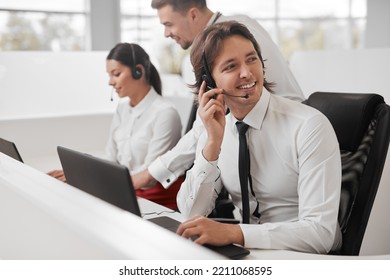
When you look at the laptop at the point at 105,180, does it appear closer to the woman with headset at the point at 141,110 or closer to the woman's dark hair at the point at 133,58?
the woman with headset at the point at 141,110

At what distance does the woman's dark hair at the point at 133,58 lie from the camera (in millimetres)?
2098

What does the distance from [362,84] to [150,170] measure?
60.6 inches

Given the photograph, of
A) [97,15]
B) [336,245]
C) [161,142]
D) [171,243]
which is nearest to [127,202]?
[171,243]

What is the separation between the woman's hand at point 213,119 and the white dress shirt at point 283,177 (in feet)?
0.12

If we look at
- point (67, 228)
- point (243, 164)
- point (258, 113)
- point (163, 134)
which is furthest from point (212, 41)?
point (163, 134)

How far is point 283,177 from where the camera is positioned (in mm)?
1240

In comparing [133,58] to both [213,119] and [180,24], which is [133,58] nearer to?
[180,24]

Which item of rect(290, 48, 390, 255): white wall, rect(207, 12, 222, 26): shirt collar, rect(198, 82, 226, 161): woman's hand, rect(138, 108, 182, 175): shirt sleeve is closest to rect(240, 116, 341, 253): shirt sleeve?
rect(198, 82, 226, 161): woman's hand

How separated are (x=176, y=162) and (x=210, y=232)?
0.75 metres

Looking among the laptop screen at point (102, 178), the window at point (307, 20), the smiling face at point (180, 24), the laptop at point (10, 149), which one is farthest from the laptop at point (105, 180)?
the window at point (307, 20)

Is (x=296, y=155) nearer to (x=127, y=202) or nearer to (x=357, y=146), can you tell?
(x=357, y=146)

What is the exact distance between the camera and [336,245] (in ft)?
4.06

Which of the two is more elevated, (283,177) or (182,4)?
(182,4)

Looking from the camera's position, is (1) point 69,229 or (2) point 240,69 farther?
(2) point 240,69
